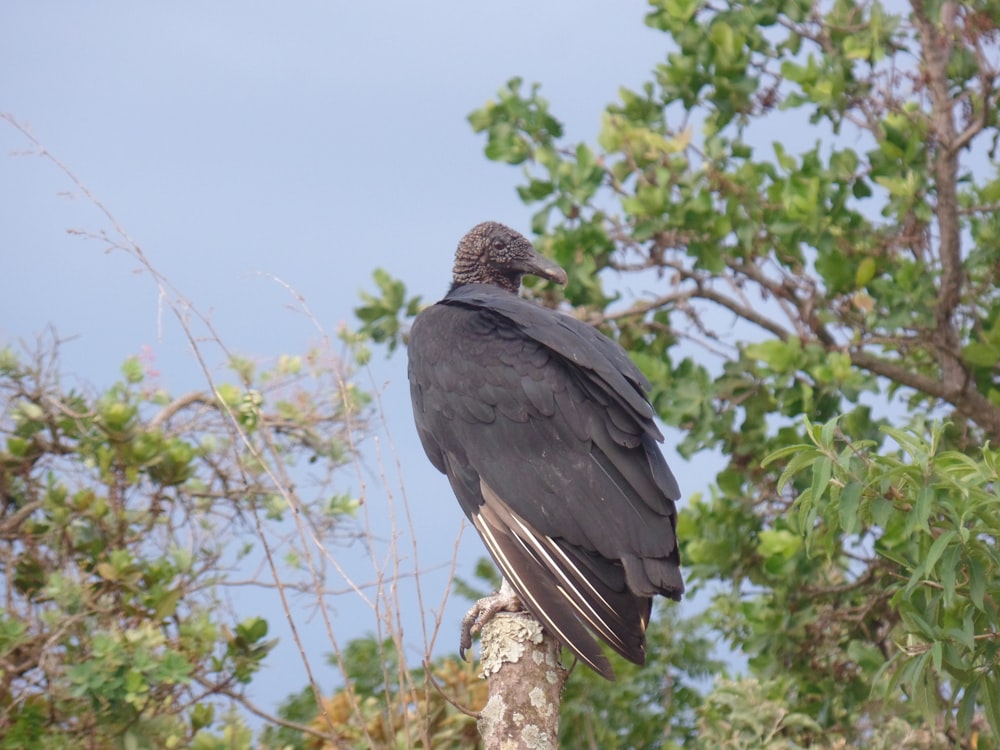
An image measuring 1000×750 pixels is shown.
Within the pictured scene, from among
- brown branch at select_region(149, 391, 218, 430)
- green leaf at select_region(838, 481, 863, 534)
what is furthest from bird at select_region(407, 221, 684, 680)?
brown branch at select_region(149, 391, 218, 430)

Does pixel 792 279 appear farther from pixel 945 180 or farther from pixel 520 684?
pixel 520 684

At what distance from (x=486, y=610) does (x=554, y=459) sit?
0.38 meters

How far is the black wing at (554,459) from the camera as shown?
2631 millimetres

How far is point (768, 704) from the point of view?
420 cm

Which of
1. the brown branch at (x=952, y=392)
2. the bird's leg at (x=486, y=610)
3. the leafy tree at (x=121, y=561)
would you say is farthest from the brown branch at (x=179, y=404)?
the brown branch at (x=952, y=392)

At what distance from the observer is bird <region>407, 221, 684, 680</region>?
263 cm

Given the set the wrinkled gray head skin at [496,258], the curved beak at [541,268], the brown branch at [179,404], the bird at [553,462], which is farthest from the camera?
the brown branch at [179,404]

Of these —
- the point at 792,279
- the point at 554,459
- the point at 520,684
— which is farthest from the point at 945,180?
the point at 520,684

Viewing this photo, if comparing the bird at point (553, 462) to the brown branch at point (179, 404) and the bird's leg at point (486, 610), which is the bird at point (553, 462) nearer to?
the bird's leg at point (486, 610)

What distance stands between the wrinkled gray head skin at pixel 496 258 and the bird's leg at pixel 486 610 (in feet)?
3.69

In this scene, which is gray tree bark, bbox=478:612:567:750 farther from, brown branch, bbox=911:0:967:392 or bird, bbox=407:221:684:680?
brown branch, bbox=911:0:967:392

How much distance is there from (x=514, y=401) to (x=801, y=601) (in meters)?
2.19

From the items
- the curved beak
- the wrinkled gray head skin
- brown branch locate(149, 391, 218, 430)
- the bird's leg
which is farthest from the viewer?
brown branch locate(149, 391, 218, 430)

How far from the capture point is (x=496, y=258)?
3703 millimetres
